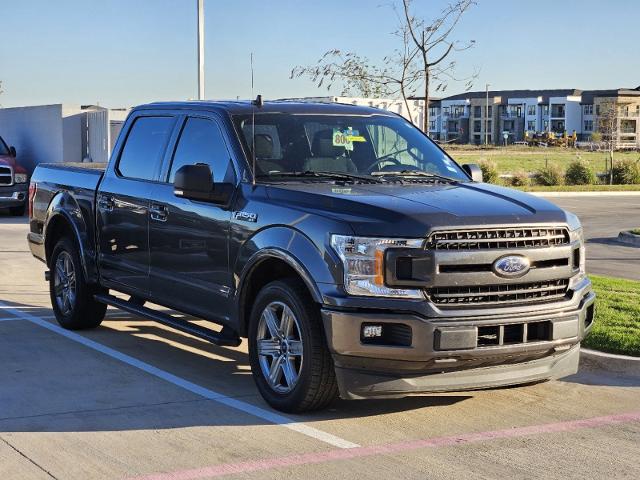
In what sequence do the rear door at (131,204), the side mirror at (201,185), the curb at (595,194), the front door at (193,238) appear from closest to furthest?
1. the side mirror at (201,185)
2. the front door at (193,238)
3. the rear door at (131,204)
4. the curb at (595,194)

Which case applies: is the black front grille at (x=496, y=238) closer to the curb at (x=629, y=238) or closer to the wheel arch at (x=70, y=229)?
the wheel arch at (x=70, y=229)

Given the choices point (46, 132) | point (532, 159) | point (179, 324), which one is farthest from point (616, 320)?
point (532, 159)

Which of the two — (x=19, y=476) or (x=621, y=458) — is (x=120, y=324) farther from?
(x=621, y=458)

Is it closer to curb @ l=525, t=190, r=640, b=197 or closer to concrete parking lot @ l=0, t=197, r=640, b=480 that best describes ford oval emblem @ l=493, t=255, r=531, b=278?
concrete parking lot @ l=0, t=197, r=640, b=480

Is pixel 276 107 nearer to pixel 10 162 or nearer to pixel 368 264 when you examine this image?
pixel 368 264

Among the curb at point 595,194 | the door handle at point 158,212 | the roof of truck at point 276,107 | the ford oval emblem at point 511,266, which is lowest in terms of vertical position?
the curb at point 595,194

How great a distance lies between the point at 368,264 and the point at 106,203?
3544mm

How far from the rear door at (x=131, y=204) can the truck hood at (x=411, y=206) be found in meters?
1.68

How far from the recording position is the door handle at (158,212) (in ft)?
25.3

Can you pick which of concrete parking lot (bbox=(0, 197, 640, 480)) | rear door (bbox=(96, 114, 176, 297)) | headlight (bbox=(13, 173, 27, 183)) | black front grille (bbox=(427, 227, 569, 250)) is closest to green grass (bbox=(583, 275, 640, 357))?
concrete parking lot (bbox=(0, 197, 640, 480))

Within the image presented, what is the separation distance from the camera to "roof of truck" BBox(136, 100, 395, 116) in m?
7.54

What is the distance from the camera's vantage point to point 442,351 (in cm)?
580

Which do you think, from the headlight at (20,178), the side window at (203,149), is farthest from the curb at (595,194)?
the side window at (203,149)

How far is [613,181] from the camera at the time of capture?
42.8m
